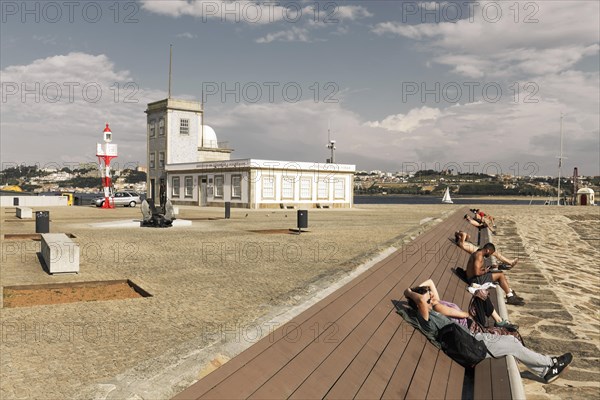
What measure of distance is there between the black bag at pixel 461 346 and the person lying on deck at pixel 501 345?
110 mm

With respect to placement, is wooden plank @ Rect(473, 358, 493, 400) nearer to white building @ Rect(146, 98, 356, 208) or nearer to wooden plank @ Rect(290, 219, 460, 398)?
wooden plank @ Rect(290, 219, 460, 398)

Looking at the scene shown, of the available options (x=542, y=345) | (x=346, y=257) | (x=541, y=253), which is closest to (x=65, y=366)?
(x=542, y=345)

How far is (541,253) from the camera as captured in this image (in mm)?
17422

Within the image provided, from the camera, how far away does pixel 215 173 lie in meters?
45.7

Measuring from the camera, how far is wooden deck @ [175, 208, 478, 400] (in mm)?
3689

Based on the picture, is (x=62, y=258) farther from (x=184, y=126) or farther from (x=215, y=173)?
(x=184, y=126)

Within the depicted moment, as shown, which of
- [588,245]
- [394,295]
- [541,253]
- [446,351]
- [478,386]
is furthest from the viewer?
[588,245]

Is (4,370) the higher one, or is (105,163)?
(105,163)

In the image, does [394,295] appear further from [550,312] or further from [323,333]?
[550,312]

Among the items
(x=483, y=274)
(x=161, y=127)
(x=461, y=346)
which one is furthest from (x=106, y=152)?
(x=461, y=346)

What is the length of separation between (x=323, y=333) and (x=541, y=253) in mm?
15402

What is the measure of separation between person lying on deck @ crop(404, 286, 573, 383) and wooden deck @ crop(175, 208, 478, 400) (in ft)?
0.76

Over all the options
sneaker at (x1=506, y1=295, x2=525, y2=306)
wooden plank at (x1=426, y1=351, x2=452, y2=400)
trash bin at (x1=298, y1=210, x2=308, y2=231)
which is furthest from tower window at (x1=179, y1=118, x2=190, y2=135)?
wooden plank at (x1=426, y1=351, x2=452, y2=400)

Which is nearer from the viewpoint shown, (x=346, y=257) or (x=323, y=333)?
(x=323, y=333)
